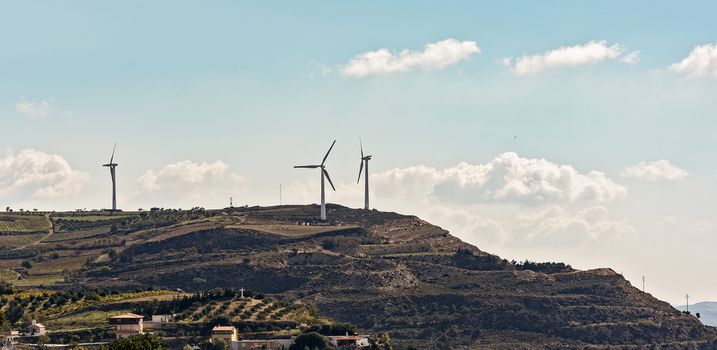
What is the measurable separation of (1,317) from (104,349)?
47.4 ft

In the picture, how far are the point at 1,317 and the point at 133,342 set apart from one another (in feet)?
95.6

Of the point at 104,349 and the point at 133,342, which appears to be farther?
the point at 104,349

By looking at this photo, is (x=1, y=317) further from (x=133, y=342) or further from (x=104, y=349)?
(x=133, y=342)

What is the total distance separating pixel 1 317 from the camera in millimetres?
199250

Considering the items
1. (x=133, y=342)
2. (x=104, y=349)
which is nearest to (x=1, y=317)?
(x=104, y=349)

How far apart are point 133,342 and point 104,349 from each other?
2216 cm

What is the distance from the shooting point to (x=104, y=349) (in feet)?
655

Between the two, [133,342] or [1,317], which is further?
[1,317]
